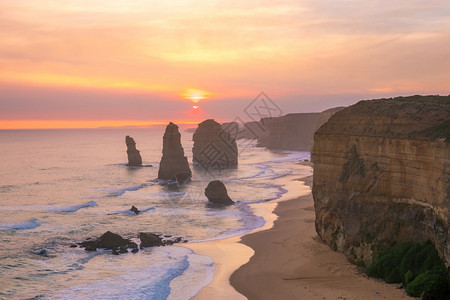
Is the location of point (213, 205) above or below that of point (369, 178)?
below

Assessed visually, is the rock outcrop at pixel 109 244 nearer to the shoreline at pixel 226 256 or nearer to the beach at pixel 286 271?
the shoreline at pixel 226 256

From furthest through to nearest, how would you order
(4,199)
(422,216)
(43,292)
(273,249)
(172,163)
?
1. (172,163)
2. (4,199)
3. (273,249)
4. (43,292)
5. (422,216)

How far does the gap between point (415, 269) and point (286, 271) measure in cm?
752

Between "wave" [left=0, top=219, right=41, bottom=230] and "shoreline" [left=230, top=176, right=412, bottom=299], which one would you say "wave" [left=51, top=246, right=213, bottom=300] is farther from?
"wave" [left=0, top=219, right=41, bottom=230]

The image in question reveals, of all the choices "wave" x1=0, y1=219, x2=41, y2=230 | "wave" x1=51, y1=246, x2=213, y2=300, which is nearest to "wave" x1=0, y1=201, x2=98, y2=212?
"wave" x1=0, y1=219, x2=41, y2=230

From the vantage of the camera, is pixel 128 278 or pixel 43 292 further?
pixel 128 278

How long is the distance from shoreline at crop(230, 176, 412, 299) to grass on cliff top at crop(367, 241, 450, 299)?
55cm

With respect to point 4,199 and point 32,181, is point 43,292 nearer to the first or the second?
point 4,199

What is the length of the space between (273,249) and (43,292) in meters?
15.3

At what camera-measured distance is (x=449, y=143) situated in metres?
19.0

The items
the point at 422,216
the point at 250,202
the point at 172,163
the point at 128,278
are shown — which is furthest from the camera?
the point at 172,163

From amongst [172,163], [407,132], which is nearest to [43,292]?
[407,132]

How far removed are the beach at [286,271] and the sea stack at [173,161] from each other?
43.5 metres

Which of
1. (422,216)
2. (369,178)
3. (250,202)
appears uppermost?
(369,178)
